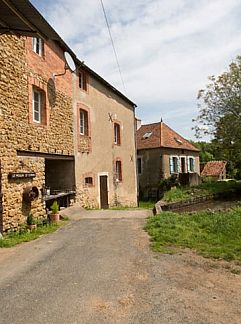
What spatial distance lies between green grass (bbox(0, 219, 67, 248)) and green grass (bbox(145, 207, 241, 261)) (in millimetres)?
2869

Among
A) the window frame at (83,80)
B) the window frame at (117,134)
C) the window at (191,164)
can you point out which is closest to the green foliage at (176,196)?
the window frame at (117,134)

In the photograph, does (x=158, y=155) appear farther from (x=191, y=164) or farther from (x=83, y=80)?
(x=83, y=80)

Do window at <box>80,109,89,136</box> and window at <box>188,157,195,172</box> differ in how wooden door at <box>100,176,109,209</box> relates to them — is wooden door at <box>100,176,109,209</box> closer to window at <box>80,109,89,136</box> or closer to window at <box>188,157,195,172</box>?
window at <box>80,109,89,136</box>

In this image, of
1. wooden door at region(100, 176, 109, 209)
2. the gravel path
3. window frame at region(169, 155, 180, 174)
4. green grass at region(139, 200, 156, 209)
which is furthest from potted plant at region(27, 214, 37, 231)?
window frame at region(169, 155, 180, 174)

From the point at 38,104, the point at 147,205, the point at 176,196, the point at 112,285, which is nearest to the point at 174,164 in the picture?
the point at 147,205

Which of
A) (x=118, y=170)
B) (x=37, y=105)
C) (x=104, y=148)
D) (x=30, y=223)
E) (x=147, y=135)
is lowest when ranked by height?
(x=30, y=223)

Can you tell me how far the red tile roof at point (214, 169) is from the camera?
1718 inches

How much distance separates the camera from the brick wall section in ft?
29.7

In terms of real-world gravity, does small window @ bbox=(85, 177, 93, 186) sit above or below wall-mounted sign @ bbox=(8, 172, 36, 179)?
below

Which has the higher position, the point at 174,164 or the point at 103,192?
the point at 174,164

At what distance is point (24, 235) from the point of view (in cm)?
895

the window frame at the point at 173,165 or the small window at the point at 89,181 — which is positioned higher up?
the window frame at the point at 173,165

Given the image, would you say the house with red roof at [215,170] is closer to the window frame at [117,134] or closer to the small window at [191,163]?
the small window at [191,163]

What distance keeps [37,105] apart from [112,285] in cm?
803
